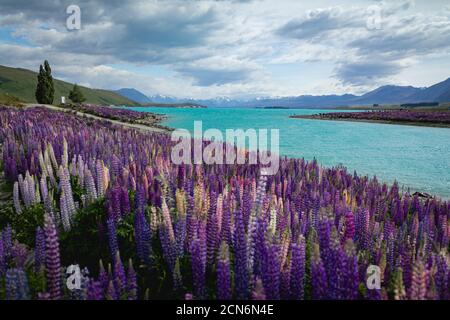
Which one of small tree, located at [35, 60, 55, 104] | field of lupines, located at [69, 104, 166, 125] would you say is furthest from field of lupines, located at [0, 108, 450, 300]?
small tree, located at [35, 60, 55, 104]

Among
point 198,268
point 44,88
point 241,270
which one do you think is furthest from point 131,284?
point 44,88

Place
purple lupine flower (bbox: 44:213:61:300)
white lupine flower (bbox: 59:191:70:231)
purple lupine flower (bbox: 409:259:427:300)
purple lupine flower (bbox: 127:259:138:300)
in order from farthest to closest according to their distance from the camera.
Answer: white lupine flower (bbox: 59:191:70:231) → purple lupine flower (bbox: 127:259:138:300) → purple lupine flower (bbox: 44:213:61:300) → purple lupine flower (bbox: 409:259:427:300)

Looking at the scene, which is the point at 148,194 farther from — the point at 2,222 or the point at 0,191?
the point at 0,191

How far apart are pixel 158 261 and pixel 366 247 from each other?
114 inches

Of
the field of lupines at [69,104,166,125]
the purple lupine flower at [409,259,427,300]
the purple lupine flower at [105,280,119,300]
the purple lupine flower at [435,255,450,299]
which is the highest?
the field of lupines at [69,104,166,125]

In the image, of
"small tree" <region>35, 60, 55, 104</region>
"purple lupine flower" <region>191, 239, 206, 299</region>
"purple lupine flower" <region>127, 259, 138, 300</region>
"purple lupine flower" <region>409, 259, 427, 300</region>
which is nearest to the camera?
"purple lupine flower" <region>409, 259, 427, 300</region>

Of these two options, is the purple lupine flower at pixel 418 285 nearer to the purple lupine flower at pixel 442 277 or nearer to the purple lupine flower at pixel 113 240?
the purple lupine flower at pixel 442 277

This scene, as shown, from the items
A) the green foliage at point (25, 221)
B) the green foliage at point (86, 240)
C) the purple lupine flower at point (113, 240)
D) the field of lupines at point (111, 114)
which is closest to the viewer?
the purple lupine flower at point (113, 240)

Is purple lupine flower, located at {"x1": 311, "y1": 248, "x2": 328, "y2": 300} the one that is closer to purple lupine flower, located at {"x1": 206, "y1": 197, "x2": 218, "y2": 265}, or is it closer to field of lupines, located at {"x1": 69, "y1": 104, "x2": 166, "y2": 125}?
purple lupine flower, located at {"x1": 206, "y1": 197, "x2": 218, "y2": 265}

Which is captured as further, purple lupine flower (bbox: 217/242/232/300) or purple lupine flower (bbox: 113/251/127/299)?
purple lupine flower (bbox: 113/251/127/299)

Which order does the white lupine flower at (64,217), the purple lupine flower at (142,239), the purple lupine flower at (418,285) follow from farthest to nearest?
the white lupine flower at (64,217) < the purple lupine flower at (142,239) < the purple lupine flower at (418,285)

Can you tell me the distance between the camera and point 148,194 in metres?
5.95

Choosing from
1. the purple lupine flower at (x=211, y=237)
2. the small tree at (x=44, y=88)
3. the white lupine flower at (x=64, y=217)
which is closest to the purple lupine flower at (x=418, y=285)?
the purple lupine flower at (x=211, y=237)
